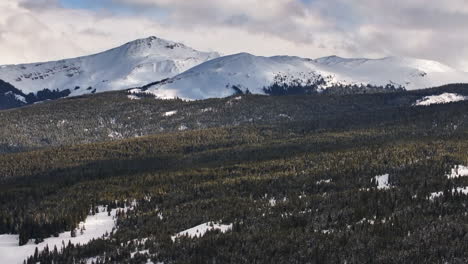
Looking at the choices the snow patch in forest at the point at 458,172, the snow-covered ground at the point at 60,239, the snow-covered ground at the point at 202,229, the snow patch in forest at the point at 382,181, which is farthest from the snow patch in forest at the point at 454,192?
the snow-covered ground at the point at 60,239

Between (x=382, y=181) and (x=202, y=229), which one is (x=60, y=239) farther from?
(x=382, y=181)

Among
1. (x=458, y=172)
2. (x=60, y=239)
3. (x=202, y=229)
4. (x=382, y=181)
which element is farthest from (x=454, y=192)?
(x=60, y=239)

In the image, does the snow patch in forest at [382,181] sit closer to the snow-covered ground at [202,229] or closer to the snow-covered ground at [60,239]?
the snow-covered ground at [202,229]

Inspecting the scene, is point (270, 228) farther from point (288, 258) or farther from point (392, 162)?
point (392, 162)

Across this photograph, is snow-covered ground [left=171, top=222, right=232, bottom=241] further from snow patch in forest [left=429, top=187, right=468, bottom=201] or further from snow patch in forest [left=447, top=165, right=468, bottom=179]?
snow patch in forest [left=447, top=165, right=468, bottom=179]

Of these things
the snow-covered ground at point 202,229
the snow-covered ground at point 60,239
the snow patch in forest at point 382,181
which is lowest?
the snow-covered ground at point 60,239

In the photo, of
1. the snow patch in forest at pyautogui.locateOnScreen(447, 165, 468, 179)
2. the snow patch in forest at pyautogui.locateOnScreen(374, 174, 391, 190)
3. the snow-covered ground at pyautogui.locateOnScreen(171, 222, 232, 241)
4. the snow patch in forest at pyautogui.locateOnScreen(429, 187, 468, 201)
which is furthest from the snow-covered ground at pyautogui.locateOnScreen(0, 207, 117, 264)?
the snow patch in forest at pyautogui.locateOnScreen(447, 165, 468, 179)
